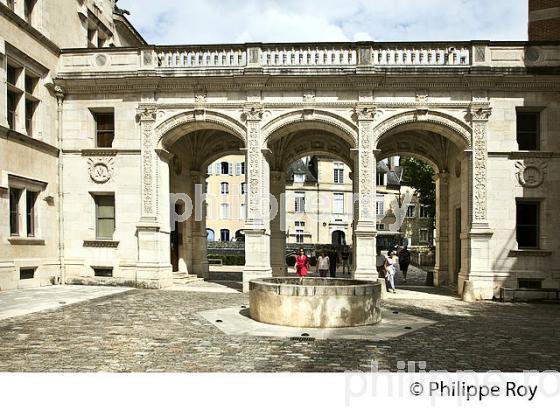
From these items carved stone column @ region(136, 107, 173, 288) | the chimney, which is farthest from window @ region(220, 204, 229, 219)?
the chimney

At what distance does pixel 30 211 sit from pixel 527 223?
57.2 ft

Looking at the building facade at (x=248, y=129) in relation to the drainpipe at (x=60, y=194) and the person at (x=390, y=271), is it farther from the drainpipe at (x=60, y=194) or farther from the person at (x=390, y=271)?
the person at (x=390, y=271)

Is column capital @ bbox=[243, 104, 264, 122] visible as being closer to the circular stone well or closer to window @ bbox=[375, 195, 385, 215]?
the circular stone well

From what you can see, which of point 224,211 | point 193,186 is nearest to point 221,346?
point 193,186

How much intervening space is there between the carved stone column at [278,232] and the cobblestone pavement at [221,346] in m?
8.90

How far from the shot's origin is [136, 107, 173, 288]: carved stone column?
699 inches

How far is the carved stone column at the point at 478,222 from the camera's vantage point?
54.1 feet

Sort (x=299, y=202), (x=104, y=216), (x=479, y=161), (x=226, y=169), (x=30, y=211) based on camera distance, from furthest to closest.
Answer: (x=226, y=169) < (x=299, y=202) < (x=104, y=216) < (x=30, y=211) < (x=479, y=161)

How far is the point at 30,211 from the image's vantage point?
17344mm

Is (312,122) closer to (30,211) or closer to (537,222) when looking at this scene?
(537,222)

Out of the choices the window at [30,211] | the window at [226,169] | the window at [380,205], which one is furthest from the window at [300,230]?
the window at [30,211]

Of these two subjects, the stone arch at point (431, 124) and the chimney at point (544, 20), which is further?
the chimney at point (544, 20)

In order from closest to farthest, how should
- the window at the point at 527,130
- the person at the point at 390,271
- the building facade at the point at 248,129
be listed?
the building facade at the point at 248,129 → the window at the point at 527,130 → the person at the point at 390,271
